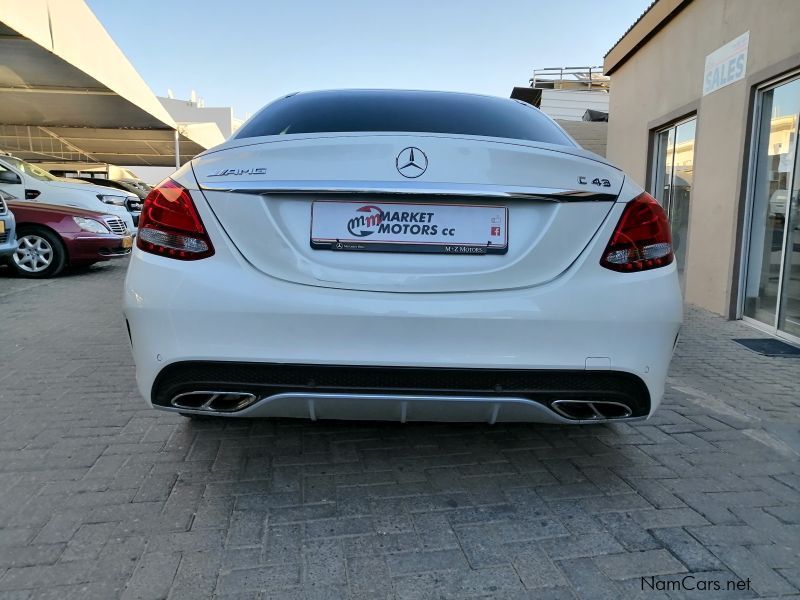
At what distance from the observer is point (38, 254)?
8.77m

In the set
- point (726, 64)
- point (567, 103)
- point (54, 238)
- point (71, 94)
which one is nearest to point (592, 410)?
point (726, 64)

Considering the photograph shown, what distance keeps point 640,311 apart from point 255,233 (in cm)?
132

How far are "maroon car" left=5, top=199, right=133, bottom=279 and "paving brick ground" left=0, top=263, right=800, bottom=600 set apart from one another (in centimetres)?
581

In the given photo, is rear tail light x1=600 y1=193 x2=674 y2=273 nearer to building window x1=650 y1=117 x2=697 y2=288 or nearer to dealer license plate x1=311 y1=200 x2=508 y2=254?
dealer license plate x1=311 y1=200 x2=508 y2=254

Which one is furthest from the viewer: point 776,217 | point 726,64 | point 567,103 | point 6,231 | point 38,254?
point 567,103

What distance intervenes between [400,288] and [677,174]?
7.51 m

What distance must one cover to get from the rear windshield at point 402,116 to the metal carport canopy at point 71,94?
355 inches

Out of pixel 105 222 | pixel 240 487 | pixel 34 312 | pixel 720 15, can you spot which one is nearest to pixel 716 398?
pixel 240 487

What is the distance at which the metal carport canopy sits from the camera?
11375 mm

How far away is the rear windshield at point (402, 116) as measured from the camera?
2.67m

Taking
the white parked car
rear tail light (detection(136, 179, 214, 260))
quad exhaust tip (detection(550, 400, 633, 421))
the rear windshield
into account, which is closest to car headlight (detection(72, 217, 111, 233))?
the white parked car

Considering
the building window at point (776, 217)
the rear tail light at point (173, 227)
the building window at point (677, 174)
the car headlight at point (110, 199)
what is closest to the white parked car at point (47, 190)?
the car headlight at point (110, 199)

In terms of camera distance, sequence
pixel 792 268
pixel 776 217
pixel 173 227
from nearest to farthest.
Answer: pixel 173 227
pixel 792 268
pixel 776 217

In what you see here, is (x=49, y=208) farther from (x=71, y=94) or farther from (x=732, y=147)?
(x=71, y=94)
